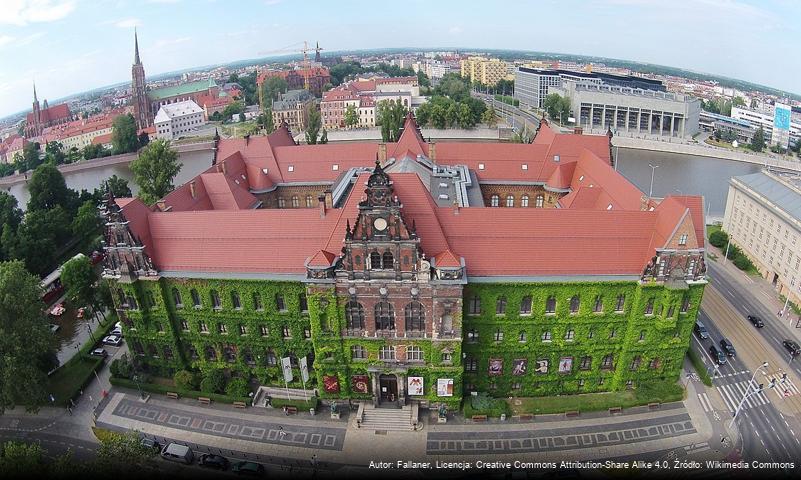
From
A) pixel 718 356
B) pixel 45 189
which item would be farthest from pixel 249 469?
pixel 45 189

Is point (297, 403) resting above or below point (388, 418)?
above

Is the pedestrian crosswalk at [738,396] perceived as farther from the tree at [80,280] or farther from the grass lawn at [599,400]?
the tree at [80,280]

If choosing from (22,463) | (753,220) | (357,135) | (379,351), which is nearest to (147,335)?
(22,463)

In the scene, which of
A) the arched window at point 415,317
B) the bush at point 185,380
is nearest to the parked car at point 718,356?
the arched window at point 415,317

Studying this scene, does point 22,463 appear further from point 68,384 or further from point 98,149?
point 98,149

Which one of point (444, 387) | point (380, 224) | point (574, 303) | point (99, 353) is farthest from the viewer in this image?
point (99, 353)

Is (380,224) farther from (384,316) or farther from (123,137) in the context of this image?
(123,137)

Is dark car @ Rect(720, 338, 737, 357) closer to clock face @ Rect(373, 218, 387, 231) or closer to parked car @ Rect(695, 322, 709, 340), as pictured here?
parked car @ Rect(695, 322, 709, 340)
